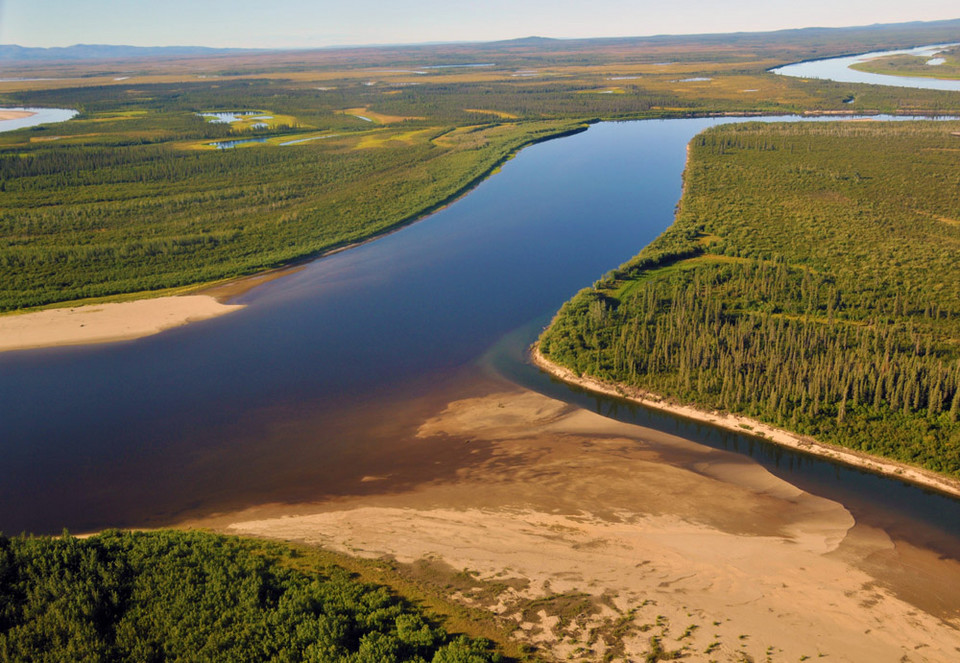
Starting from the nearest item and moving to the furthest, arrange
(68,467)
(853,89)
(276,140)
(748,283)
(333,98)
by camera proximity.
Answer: (68,467), (748,283), (276,140), (853,89), (333,98)

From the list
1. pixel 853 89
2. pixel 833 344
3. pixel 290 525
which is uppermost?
pixel 853 89

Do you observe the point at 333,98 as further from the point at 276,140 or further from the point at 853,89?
the point at 853,89

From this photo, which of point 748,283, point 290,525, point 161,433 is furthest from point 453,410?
point 748,283

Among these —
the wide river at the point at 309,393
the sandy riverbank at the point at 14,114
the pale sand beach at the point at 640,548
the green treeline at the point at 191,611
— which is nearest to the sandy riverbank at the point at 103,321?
the wide river at the point at 309,393

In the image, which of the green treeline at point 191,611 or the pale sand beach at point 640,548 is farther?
the pale sand beach at point 640,548

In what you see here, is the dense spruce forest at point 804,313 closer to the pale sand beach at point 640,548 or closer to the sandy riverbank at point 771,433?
the sandy riverbank at point 771,433

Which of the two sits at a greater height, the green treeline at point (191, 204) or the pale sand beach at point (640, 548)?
the green treeline at point (191, 204)

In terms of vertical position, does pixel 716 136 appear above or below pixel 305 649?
above
